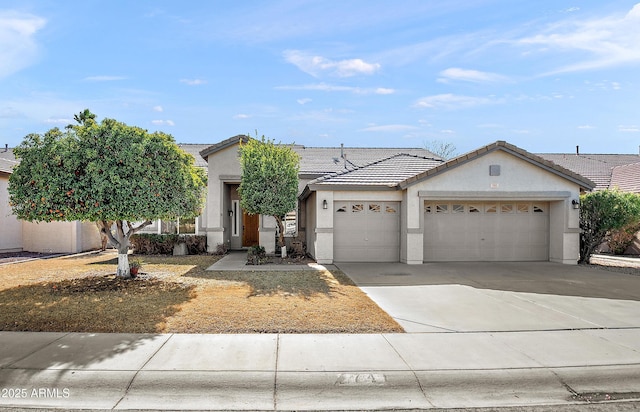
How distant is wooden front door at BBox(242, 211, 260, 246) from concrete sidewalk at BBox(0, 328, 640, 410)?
14.3 m

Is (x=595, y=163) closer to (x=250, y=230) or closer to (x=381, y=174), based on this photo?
(x=381, y=174)

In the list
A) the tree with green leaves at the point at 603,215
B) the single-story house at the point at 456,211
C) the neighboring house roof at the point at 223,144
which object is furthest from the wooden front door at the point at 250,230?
the tree with green leaves at the point at 603,215

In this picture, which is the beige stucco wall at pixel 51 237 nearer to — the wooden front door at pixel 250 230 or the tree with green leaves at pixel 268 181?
the wooden front door at pixel 250 230

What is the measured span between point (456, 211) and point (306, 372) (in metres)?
11.3

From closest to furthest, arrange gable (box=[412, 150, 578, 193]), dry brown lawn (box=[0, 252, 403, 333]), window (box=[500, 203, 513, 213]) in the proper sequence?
dry brown lawn (box=[0, 252, 403, 333])
gable (box=[412, 150, 578, 193])
window (box=[500, 203, 513, 213])

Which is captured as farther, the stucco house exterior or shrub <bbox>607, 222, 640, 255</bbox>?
the stucco house exterior

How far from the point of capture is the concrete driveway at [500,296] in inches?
263

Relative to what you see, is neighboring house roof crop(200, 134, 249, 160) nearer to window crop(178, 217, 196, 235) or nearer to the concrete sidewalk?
window crop(178, 217, 196, 235)

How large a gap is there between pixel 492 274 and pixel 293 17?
9.64 metres

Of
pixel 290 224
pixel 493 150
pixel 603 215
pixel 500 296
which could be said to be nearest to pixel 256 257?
pixel 290 224

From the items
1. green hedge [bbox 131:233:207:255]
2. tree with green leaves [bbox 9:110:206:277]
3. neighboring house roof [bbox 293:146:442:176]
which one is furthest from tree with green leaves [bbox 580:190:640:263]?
green hedge [bbox 131:233:207:255]

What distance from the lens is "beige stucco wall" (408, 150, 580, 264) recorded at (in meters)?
13.7

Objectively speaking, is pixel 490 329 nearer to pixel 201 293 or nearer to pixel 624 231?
pixel 201 293

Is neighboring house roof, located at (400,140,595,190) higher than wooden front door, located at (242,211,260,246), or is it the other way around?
neighboring house roof, located at (400,140,595,190)
